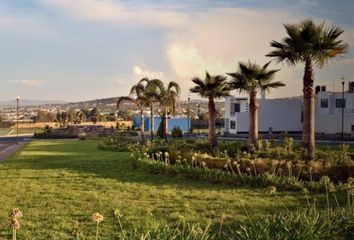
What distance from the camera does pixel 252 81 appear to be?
22.7 metres

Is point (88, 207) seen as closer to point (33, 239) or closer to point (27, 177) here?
point (33, 239)

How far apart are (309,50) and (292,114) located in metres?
38.4

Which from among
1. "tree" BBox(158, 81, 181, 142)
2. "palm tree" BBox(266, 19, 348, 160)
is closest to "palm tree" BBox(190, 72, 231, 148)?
"palm tree" BBox(266, 19, 348, 160)

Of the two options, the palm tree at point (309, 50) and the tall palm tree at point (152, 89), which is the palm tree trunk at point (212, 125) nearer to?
the palm tree at point (309, 50)

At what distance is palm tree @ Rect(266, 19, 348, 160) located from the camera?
1856cm

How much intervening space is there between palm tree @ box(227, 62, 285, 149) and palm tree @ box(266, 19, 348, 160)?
11.0 ft

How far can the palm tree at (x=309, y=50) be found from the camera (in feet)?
60.9

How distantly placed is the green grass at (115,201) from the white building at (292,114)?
40.3 meters

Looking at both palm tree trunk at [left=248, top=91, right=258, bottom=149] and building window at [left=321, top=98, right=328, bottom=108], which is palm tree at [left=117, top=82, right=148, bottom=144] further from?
building window at [left=321, top=98, right=328, bottom=108]

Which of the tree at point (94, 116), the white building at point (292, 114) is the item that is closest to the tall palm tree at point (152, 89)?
the white building at point (292, 114)

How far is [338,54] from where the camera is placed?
19016 mm

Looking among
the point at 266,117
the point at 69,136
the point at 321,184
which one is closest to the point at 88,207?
the point at 321,184

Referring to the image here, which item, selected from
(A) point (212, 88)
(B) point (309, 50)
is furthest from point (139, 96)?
(B) point (309, 50)

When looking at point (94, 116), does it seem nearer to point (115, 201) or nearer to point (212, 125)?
point (212, 125)
